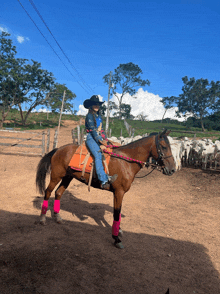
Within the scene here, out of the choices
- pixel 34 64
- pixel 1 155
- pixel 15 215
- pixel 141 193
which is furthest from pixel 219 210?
pixel 34 64

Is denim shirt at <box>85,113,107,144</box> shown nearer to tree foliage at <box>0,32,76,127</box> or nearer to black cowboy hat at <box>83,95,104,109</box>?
black cowboy hat at <box>83,95,104,109</box>

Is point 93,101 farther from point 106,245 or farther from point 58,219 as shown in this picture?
point 106,245

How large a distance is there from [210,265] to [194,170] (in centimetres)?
843

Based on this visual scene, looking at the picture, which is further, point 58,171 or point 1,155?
point 1,155

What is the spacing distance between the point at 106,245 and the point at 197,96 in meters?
53.3

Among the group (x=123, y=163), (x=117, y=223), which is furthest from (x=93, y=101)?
(x=117, y=223)

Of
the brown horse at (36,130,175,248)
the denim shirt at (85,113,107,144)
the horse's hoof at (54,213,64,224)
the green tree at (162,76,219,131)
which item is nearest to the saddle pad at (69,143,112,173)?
the brown horse at (36,130,175,248)

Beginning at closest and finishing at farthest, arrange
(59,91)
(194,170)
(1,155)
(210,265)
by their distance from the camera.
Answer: (210,265), (194,170), (1,155), (59,91)

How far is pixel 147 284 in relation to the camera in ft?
10.6

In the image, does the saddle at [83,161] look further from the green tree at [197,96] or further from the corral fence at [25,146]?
the green tree at [197,96]

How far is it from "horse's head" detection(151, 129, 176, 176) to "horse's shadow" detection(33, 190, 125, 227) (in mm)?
2366

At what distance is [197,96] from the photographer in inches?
1953

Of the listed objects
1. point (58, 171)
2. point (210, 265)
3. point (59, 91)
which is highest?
point (59, 91)

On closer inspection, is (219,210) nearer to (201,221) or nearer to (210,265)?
(201,221)
